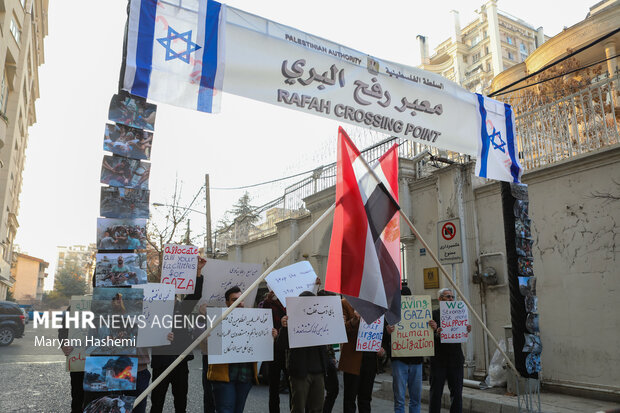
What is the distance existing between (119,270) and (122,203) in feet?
1.92

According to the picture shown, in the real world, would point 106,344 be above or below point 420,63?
below

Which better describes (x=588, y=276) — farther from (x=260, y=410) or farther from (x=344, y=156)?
(x=260, y=410)

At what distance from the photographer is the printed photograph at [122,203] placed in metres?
4.00

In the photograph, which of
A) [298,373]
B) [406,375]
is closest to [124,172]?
[298,373]

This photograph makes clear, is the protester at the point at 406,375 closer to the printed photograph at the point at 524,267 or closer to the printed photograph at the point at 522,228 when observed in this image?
the printed photograph at the point at 524,267

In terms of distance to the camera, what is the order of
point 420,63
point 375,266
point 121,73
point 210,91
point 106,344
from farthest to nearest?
point 420,63 → point 375,266 → point 210,91 → point 121,73 → point 106,344

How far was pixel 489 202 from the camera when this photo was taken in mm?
10039

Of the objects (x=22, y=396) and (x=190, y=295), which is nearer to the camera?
(x=190, y=295)

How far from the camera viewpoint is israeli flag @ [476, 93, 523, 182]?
6809 mm

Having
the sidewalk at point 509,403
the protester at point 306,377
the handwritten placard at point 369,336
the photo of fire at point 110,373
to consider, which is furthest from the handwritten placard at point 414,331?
the photo of fire at point 110,373

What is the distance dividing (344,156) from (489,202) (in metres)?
5.65

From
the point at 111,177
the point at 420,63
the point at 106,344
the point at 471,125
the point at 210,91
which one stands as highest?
the point at 420,63

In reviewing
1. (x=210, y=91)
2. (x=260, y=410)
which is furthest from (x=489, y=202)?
(x=210, y=91)

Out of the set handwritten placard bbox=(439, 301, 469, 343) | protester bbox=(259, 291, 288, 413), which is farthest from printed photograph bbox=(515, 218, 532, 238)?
protester bbox=(259, 291, 288, 413)
